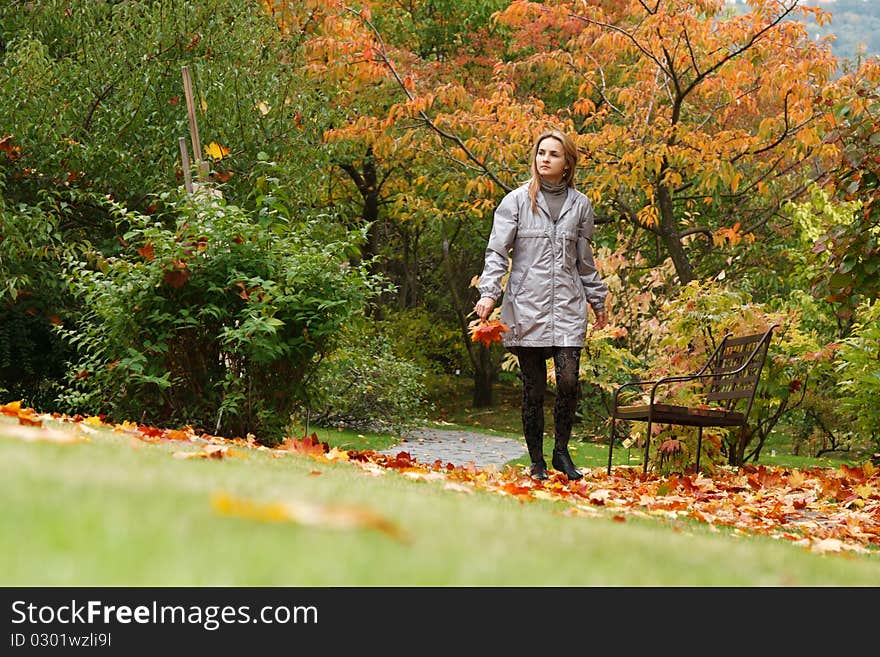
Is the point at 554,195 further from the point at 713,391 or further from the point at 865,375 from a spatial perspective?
the point at 865,375

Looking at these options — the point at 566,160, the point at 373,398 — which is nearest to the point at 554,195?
the point at 566,160

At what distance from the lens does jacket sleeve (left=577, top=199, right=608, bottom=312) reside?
6270 millimetres

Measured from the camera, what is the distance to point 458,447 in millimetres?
12148

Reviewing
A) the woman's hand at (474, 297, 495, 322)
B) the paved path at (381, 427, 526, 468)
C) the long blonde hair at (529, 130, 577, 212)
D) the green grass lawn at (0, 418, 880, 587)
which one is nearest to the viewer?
the green grass lawn at (0, 418, 880, 587)

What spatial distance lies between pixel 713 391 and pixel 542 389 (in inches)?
99.7

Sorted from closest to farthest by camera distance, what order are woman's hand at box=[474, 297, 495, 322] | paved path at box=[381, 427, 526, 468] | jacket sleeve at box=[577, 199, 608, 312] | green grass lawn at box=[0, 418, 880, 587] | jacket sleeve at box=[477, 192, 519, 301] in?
green grass lawn at box=[0, 418, 880, 587] < woman's hand at box=[474, 297, 495, 322] < jacket sleeve at box=[477, 192, 519, 301] < jacket sleeve at box=[577, 199, 608, 312] < paved path at box=[381, 427, 526, 468]

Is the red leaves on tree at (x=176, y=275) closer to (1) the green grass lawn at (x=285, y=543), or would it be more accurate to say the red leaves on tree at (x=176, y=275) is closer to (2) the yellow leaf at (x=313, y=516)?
(1) the green grass lawn at (x=285, y=543)

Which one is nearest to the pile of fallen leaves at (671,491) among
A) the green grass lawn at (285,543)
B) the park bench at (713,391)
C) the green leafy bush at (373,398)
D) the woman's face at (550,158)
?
the park bench at (713,391)

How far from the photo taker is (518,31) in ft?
58.7

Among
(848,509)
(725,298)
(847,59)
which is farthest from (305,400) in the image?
(847,59)

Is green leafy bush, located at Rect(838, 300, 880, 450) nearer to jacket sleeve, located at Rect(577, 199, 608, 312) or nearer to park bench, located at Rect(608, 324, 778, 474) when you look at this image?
park bench, located at Rect(608, 324, 778, 474)

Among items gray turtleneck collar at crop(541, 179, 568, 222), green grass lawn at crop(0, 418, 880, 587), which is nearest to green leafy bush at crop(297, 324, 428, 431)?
gray turtleneck collar at crop(541, 179, 568, 222)

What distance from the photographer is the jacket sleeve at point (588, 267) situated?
6270mm
